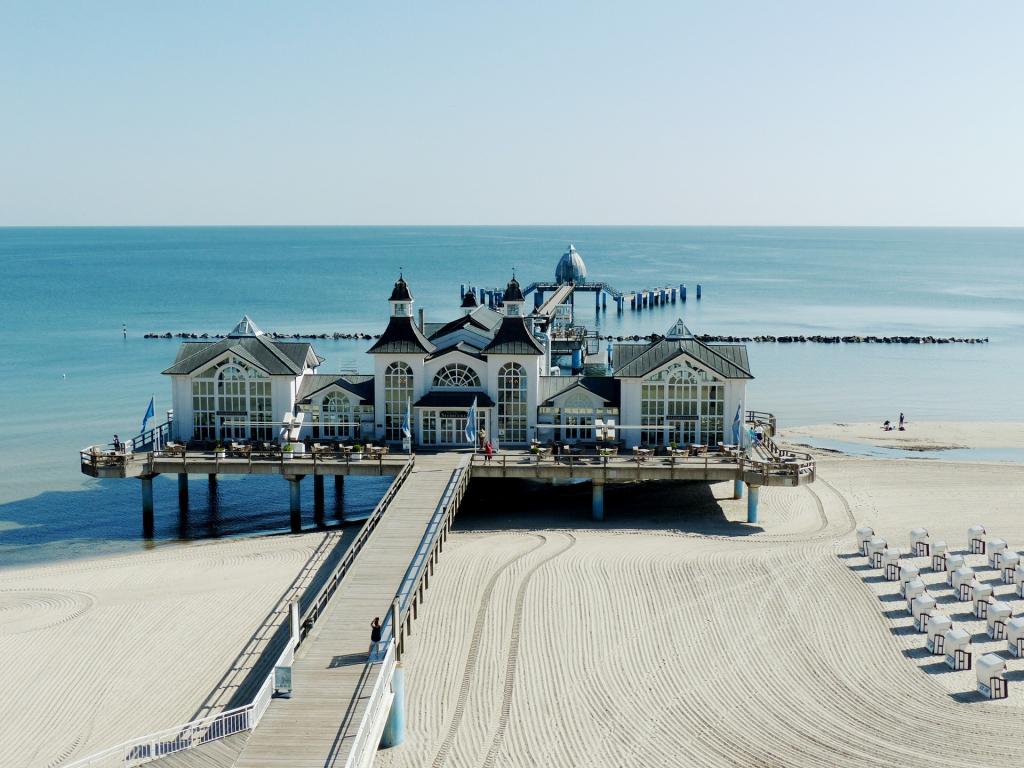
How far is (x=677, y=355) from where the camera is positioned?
129 feet

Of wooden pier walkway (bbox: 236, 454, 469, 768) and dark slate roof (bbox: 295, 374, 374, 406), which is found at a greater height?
dark slate roof (bbox: 295, 374, 374, 406)

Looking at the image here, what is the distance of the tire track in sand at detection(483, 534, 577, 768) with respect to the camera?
66.9 feet

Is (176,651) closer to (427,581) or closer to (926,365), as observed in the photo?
(427,581)

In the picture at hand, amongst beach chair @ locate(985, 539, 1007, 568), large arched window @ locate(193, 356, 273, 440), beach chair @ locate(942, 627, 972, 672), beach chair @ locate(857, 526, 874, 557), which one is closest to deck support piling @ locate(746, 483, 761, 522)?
beach chair @ locate(857, 526, 874, 557)

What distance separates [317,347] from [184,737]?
2759 inches

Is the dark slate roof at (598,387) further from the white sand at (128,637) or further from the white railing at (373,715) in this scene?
the white railing at (373,715)

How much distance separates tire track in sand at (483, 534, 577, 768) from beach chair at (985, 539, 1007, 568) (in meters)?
11.1

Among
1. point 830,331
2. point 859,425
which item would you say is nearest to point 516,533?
point 859,425

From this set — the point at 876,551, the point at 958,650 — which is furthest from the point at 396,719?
the point at 876,551

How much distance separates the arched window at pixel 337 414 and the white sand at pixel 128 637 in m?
6.80

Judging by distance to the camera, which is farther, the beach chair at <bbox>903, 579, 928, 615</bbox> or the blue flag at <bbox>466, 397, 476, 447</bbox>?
the blue flag at <bbox>466, 397, 476, 447</bbox>

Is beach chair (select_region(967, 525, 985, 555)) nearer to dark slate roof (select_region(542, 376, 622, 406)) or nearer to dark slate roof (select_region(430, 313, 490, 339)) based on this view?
dark slate roof (select_region(542, 376, 622, 406))

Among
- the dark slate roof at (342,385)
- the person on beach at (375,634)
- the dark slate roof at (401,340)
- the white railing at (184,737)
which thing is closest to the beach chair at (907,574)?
the person on beach at (375,634)

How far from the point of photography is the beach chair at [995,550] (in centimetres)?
3030
